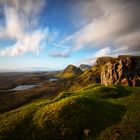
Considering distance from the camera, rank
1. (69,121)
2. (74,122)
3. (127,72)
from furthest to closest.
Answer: (127,72)
(69,121)
(74,122)

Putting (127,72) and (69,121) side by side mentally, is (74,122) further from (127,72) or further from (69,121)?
(127,72)

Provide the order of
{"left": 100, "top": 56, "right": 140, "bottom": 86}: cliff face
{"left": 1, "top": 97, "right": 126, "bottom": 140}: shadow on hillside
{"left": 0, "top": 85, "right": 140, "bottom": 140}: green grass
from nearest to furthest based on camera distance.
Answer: {"left": 0, "top": 85, "right": 140, "bottom": 140}: green grass
{"left": 1, "top": 97, "right": 126, "bottom": 140}: shadow on hillside
{"left": 100, "top": 56, "right": 140, "bottom": 86}: cliff face

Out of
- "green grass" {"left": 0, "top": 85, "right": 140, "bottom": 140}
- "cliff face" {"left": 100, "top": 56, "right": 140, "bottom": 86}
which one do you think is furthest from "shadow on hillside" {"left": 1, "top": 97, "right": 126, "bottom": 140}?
"cliff face" {"left": 100, "top": 56, "right": 140, "bottom": 86}

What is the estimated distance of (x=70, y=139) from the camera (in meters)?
19.3

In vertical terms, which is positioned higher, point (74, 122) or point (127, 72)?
point (127, 72)

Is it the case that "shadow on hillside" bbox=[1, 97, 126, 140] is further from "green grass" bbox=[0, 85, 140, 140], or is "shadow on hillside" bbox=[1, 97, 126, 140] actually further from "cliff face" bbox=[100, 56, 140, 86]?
"cliff face" bbox=[100, 56, 140, 86]

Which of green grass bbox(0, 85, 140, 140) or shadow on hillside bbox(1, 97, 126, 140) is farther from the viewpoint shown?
A: shadow on hillside bbox(1, 97, 126, 140)

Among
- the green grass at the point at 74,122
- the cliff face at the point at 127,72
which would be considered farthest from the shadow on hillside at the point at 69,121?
the cliff face at the point at 127,72

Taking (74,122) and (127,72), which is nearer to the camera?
(74,122)

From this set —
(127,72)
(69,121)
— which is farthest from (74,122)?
(127,72)

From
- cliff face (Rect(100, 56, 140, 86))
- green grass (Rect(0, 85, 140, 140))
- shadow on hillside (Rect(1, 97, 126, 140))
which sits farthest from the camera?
cliff face (Rect(100, 56, 140, 86))

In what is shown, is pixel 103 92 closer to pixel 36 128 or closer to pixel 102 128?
pixel 102 128

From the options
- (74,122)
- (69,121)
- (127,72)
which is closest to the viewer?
(74,122)

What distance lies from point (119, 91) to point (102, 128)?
1830cm
